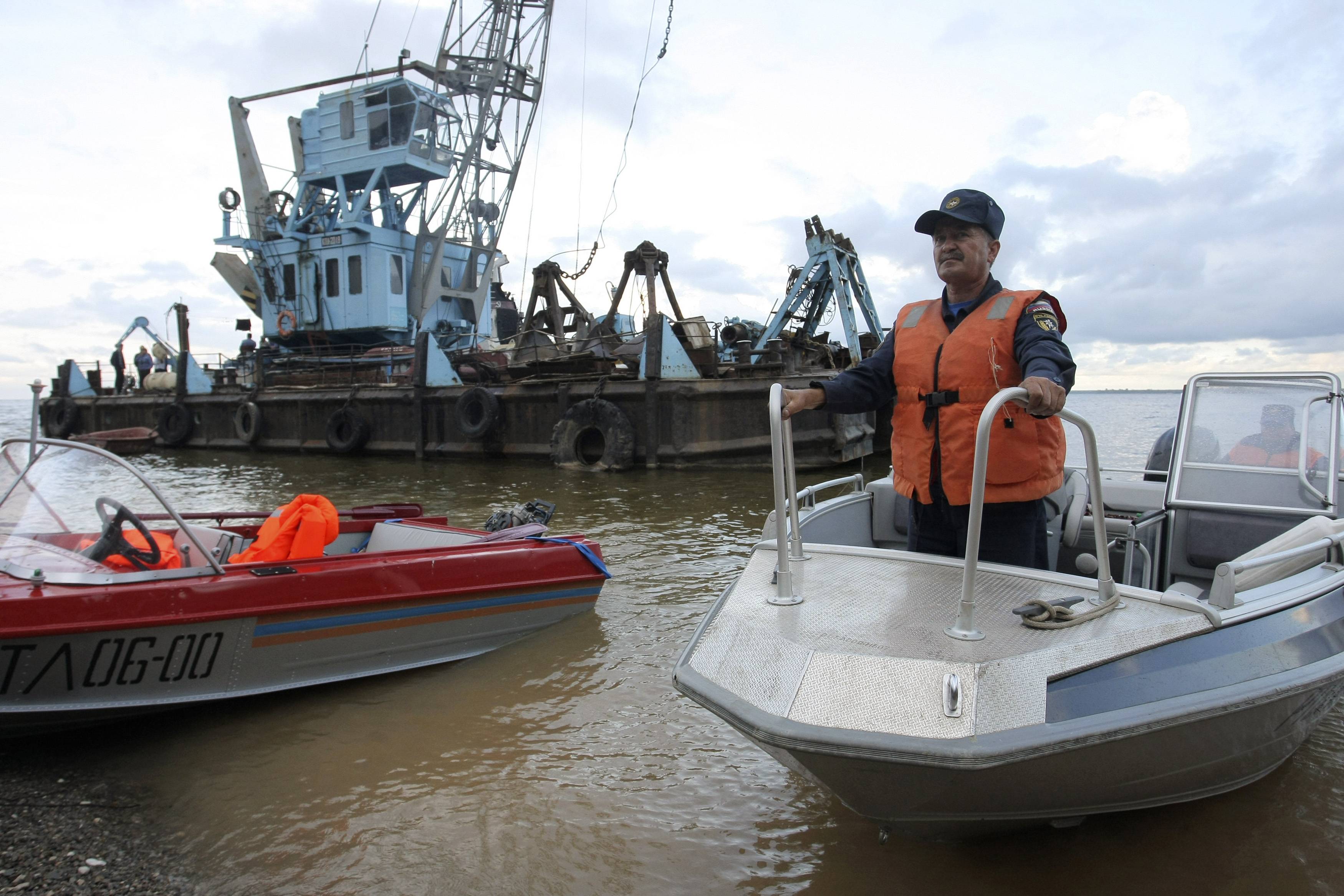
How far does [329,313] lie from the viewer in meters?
22.2

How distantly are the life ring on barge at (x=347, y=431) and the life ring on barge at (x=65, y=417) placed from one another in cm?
1361

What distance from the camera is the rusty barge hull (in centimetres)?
1377

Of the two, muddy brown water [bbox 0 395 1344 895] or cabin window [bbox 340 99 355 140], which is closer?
muddy brown water [bbox 0 395 1344 895]

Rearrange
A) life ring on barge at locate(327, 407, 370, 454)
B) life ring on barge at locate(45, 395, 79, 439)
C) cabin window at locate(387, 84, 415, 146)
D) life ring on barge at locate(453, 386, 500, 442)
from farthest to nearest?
life ring on barge at locate(45, 395, 79, 439) → cabin window at locate(387, 84, 415, 146) → life ring on barge at locate(327, 407, 370, 454) → life ring on barge at locate(453, 386, 500, 442)

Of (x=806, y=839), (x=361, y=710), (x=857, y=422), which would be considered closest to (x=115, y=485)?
(x=361, y=710)

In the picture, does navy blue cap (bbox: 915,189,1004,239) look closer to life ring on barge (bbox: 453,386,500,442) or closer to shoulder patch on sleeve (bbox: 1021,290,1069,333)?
shoulder patch on sleeve (bbox: 1021,290,1069,333)

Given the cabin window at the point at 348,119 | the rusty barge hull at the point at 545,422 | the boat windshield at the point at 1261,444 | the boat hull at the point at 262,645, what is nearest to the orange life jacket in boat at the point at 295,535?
the boat hull at the point at 262,645

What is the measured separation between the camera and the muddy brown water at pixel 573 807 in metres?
2.59

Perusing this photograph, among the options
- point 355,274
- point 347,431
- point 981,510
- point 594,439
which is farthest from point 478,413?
point 981,510

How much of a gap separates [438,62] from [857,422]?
1691 cm

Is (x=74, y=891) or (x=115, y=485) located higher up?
(x=115, y=485)

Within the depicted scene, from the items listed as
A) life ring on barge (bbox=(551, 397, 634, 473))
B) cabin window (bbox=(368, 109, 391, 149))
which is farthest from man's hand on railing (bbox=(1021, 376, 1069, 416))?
cabin window (bbox=(368, 109, 391, 149))

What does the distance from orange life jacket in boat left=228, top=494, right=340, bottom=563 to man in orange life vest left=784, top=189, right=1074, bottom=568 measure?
3019 millimetres

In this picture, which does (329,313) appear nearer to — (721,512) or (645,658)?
(721,512)
